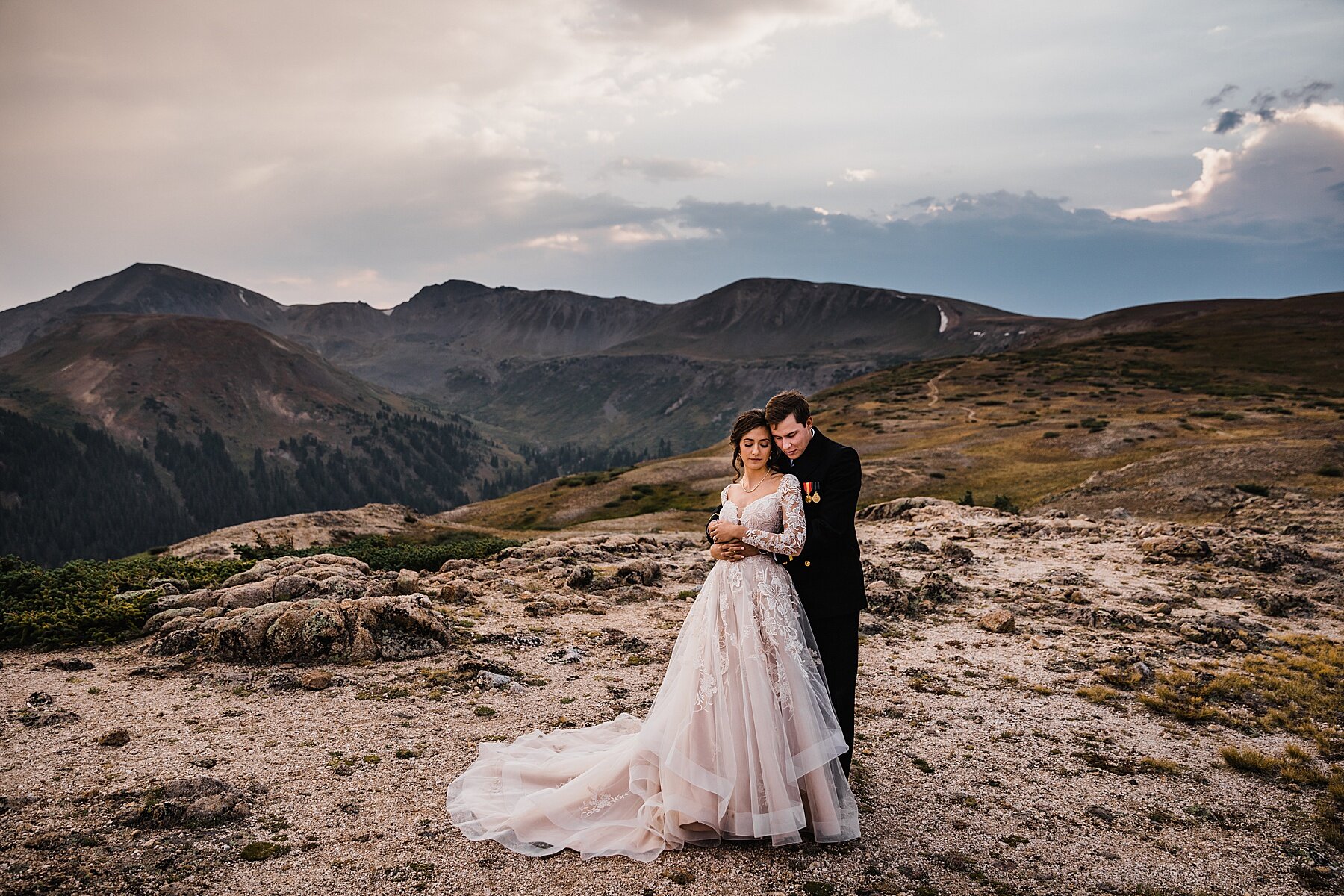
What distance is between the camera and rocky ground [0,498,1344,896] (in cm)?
731

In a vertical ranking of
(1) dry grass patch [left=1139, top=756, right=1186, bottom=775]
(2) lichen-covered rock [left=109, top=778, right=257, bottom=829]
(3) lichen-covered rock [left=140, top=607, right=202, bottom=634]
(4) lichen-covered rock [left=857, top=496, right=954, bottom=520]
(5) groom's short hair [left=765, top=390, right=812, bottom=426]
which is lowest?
(4) lichen-covered rock [left=857, top=496, right=954, bottom=520]

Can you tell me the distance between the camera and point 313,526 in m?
36.8

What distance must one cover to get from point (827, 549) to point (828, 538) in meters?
0.18

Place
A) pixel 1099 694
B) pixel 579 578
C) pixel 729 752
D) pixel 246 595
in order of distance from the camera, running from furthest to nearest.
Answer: pixel 579 578 → pixel 246 595 → pixel 1099 694 → pixel 729 752

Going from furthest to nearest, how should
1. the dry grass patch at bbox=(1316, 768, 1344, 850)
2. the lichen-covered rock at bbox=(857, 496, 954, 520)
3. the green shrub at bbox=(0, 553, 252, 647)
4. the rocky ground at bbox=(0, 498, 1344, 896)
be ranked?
1. the lichen-covered rock at bbox=(857, 496, 954, 520)
2. the green shrub at bbox=(0, 553, 252, 647)
3. the dry grass patch at bbox=(1316, 768, 1344, 850)
4. the rocky ground at bbox=(0, 498, 1344, 896)

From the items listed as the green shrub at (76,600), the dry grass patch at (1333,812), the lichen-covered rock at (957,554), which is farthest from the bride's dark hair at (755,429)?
the lichen-covered rock at (957,554)

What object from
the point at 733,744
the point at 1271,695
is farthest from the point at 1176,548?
the point at 733,744

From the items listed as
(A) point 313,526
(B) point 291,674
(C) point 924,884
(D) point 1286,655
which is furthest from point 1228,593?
(A) point 313,526

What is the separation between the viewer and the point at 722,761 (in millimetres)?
7648

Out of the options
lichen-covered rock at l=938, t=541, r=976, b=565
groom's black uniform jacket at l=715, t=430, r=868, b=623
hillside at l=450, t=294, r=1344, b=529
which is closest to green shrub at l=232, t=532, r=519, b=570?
lichen-covered rock at l=938, t=541, r=976, b=565

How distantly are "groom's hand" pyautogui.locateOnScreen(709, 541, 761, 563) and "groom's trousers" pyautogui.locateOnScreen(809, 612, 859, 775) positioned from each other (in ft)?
3.91

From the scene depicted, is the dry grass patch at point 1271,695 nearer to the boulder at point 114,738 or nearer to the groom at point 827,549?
the groom at point 827,549

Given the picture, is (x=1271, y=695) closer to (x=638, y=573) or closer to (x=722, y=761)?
(x=722, y=761)

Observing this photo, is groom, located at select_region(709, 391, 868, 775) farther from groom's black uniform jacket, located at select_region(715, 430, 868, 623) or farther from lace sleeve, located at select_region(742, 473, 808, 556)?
lace sleeve, located at select_region(742, 473, 808, 556)
